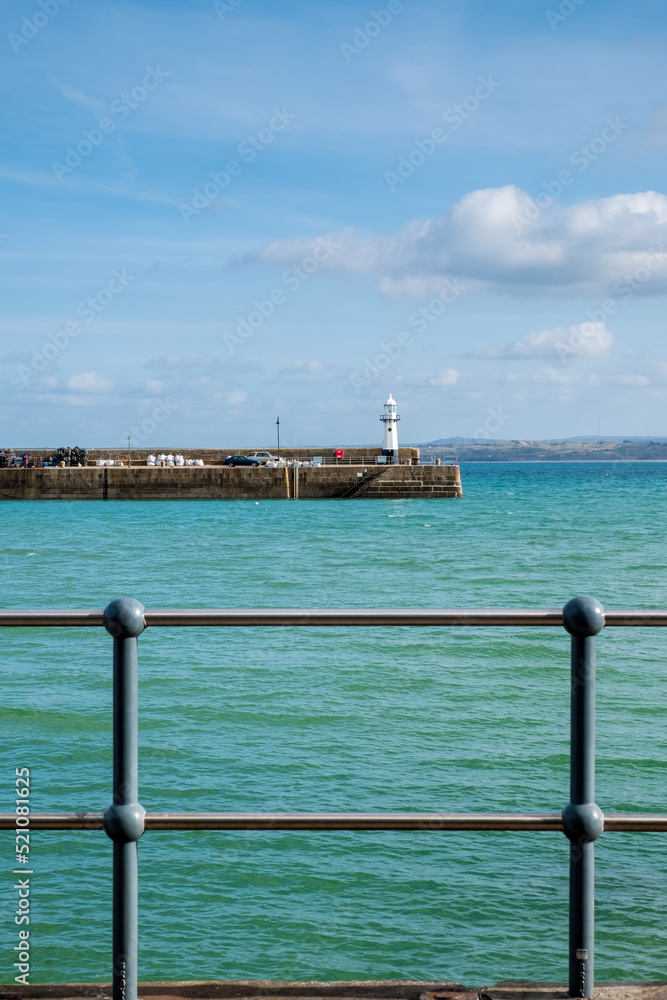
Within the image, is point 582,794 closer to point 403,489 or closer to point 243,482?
point 403,489

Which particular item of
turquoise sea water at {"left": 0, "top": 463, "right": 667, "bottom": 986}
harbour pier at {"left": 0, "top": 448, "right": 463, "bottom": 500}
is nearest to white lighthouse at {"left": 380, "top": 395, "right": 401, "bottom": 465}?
harbour pier at {"left": 0, "top": 448, "right": 463, "bottom": 500}

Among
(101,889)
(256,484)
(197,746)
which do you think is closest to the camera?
(101,889)

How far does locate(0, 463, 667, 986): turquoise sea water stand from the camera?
5.84 metres

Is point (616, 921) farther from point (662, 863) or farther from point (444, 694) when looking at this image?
point (444, 694)

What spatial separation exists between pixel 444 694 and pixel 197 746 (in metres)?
3.83

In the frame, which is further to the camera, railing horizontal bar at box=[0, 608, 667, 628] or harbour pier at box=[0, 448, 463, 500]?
harbour pier at box=[0, 448, 463, 500]

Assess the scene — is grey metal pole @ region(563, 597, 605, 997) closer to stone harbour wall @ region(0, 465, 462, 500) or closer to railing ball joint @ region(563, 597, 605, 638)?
railing ball joint @ region(563, 597, 605, 638)

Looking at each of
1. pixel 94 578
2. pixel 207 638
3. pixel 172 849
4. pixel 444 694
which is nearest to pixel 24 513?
pixel 94 578

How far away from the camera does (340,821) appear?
2406mm

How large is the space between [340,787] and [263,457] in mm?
69218

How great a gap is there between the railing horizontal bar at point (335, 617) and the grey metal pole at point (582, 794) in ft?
0.19

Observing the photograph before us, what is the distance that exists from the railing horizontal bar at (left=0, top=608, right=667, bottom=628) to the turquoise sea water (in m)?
3.74

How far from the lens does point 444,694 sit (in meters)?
13.0

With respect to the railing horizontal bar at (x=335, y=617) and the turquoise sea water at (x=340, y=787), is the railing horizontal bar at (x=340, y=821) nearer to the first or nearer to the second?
the railing horizontal bar at (x=335, y=617)
